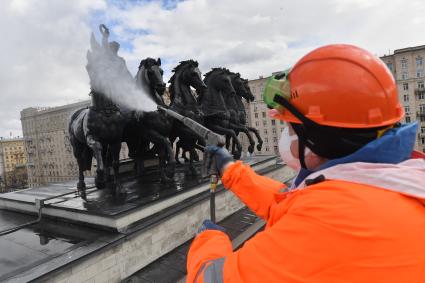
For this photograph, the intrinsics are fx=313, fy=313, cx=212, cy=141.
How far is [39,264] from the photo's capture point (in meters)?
4.73

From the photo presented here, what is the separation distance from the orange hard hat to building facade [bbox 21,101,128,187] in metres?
51.8

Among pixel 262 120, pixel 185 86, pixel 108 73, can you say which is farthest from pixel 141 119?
pixel 262 120

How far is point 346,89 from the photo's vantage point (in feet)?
A: 4.01

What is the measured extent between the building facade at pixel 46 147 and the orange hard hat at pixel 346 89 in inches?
2037

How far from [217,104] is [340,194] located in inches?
401

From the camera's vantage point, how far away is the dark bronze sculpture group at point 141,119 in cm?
725

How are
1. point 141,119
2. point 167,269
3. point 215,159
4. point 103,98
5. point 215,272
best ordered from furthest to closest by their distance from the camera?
point 141,119
point 103,98
point 167,269
point 215,159
point 215,272

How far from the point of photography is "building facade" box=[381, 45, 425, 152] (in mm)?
44125

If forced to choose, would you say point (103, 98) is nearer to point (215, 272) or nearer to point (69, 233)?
point (69, 233)

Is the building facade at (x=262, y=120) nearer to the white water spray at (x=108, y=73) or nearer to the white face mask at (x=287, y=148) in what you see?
the white water spray at (x=108, y=73)

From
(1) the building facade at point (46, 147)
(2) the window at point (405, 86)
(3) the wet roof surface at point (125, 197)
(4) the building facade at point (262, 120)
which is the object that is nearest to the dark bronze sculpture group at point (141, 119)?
(3) the wet roof surface at point (125, 197)

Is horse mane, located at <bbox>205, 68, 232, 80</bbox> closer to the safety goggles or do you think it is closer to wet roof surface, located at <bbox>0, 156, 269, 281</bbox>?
wet roof surface, located at <bbox>0, 156, 269, 281</bbox>

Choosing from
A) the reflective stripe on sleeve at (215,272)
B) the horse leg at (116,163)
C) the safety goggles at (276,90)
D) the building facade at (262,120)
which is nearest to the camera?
the reflective stripe on sleeve at (215,272)

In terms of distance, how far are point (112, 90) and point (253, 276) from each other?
6.84 m
